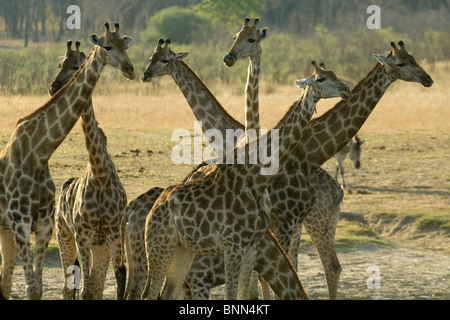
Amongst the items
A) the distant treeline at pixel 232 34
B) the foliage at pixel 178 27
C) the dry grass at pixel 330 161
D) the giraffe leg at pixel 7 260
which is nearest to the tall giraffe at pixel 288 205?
the giraffe leg at pixel 7 260

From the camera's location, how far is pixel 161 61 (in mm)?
9773

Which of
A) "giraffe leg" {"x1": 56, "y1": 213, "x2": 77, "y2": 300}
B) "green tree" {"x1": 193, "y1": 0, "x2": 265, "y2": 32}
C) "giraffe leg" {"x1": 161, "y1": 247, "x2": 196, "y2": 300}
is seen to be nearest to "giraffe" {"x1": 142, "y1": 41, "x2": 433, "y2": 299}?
"giraffe leg" {"x1": 161, "y1": 247, "x2": 196, "y2": 300}

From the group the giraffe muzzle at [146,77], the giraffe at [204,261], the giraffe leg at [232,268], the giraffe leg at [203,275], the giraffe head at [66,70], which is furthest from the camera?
the giraffe muzzle at [146,77]

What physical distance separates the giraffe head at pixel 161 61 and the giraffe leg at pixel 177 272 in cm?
277

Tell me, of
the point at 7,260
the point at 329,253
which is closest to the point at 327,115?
the point at 329,253

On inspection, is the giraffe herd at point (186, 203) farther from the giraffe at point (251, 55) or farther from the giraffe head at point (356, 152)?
the giraffe head at point (356, 152)

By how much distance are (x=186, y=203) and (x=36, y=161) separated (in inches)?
61.2

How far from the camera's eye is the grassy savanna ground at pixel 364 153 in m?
13.6

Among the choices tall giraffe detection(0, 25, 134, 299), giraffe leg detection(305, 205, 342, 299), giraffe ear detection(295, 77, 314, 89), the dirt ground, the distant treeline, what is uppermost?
the distant treeline

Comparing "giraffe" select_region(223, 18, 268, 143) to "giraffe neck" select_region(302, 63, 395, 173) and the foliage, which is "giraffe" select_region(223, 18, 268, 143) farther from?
the foliage

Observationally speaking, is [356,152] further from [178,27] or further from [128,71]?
[178,27]

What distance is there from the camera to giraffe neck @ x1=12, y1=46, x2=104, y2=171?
7.64 meters

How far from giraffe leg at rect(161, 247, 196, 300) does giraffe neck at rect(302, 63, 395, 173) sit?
2048 mm

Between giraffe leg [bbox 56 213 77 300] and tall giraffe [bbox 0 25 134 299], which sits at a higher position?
tall giraffe [bbox 0 25 134 299]
